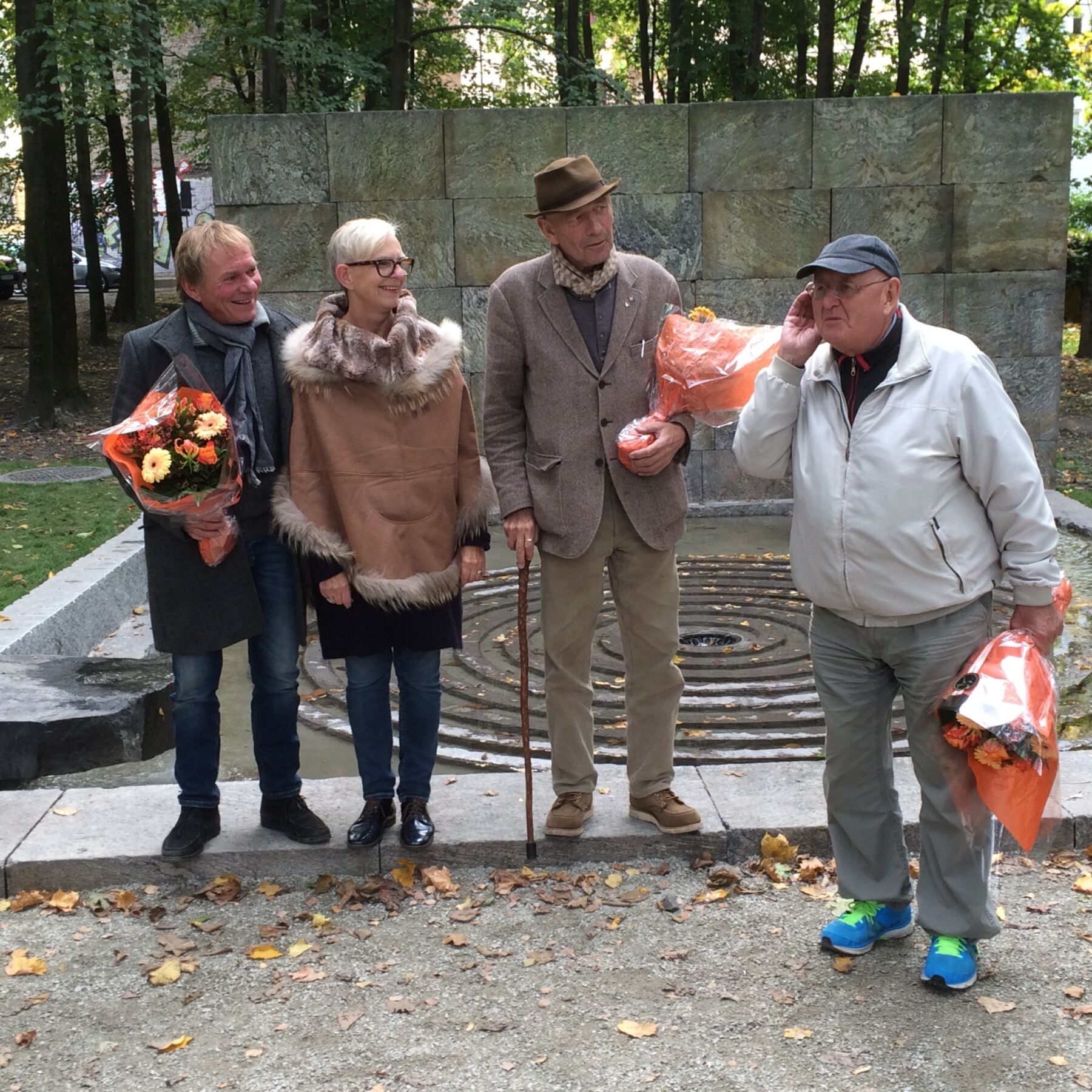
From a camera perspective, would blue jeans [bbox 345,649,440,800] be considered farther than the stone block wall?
No

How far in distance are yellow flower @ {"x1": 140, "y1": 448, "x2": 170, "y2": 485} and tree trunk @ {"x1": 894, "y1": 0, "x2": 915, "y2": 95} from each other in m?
18.5

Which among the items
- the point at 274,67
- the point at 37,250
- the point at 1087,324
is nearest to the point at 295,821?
the point at 37,250

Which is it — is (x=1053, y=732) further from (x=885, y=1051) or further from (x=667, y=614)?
(x=667, y=614)

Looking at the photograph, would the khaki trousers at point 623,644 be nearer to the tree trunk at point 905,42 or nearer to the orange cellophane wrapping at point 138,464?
the orange cellophane wrapping at point 138,464

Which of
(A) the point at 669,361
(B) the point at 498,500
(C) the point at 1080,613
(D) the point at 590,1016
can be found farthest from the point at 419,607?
(C) the point at 1080,613

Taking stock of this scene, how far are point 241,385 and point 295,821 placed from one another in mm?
1312

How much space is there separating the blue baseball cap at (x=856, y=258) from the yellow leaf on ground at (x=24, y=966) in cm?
261

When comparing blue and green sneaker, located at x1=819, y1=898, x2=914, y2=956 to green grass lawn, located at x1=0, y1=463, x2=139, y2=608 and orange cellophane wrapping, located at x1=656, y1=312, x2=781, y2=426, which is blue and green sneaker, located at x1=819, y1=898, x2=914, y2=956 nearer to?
orange cellophane wrapping, located at x1=656, y1=312, x2=781, y2=426

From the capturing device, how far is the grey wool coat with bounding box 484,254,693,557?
4.04 m

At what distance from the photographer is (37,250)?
14.3 m

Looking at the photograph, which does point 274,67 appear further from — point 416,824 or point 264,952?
point 264,952

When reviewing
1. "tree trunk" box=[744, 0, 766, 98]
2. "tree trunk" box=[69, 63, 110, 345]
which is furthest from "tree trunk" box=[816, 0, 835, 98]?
"tree trunk" box=[69, 63, 110, 345]

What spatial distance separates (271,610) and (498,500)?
0.74 metres

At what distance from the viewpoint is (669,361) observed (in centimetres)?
392
